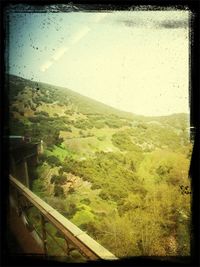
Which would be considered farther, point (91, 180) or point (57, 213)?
point (91, 180)

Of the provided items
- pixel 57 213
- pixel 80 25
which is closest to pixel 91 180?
pixel 57 213

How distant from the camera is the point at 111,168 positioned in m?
2.22

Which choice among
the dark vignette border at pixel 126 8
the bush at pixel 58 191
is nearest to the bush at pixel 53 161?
the bush at pixel 58 191

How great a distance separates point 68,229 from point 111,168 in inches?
23.2

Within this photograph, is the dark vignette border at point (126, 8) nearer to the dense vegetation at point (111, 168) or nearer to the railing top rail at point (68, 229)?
the dense vegetation at point (111, 168)

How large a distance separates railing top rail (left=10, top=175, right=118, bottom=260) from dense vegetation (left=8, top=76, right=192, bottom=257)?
71mm

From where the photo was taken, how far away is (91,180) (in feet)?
7.23

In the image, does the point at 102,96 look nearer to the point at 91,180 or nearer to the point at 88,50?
the point at 88,50

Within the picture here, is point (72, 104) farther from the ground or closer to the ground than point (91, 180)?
farther from the ground

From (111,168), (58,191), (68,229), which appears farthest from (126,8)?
(68,229)

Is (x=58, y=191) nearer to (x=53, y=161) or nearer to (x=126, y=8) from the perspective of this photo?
(x=53, y=161)

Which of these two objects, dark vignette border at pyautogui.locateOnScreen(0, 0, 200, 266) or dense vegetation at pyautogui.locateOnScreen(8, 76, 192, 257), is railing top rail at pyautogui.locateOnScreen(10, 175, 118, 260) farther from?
dark vignette border at pyautogui.locateOnScreen(0, 0, 200, 266)

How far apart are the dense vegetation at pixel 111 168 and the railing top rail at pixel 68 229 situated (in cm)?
7

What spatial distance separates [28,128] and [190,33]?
150 centimetres
